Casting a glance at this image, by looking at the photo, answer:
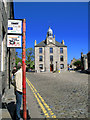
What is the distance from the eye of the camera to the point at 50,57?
206 feet

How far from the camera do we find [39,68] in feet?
204

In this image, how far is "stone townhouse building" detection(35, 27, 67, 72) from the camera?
62344 millimetres

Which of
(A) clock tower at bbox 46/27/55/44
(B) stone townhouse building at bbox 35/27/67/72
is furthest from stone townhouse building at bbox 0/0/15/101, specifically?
(A) clock tower at bbox 46/27/55/44

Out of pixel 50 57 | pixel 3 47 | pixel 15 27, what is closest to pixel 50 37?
pixel 50 57

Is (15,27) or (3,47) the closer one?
(15,27)

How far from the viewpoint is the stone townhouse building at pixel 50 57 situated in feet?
205

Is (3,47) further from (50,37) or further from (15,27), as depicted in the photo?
(50,37)

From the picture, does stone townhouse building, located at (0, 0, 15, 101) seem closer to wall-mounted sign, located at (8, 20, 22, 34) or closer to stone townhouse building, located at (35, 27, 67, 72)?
wall-mounted sign, located at (8, 20, 22, 34)

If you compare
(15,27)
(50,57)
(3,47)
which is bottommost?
(3,47)

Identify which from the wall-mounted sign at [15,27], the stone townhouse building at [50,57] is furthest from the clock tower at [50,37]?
the wall-mounted sign at [15,27]

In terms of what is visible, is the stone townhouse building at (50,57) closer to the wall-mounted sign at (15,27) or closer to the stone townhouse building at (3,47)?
the stone townhouse building at (3,47)

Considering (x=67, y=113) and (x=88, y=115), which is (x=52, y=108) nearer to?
(x=67, y=113)

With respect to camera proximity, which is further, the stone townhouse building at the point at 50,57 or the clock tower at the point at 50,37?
the clock tower at the point at 50,37

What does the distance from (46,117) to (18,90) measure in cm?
137
